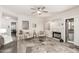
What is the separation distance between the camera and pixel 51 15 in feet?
16.9

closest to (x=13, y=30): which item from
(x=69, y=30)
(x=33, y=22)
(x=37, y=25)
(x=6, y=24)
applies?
(x=6, y=24)

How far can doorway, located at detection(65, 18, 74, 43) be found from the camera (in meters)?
4.74

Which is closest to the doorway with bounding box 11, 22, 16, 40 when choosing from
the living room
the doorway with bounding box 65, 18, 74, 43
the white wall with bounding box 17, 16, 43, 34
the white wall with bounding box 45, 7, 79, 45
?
the living room

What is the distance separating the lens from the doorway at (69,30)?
15.5 feet

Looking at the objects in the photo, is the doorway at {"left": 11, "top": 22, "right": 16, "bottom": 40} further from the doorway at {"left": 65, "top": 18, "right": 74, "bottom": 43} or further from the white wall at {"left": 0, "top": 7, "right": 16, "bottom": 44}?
the doorway at {"left": 65, "top": 18, "right": 74, "bottom": 43}

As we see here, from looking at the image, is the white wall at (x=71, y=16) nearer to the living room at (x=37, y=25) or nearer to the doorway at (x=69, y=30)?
the living room at (x=37, y=25)

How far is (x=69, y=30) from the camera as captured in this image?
5020 millimetres

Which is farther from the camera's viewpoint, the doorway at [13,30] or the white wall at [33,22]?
the white wall at [33,22]

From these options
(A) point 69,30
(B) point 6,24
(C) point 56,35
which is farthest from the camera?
(C) point 56,35

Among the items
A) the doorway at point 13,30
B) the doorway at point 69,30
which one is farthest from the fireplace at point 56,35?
the doorway at point 13,30

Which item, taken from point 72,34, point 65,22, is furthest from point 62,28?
point 72,34

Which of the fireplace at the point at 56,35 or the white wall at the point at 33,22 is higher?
the white wall at the point at 33,22

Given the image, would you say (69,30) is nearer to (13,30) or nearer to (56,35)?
(56,35)

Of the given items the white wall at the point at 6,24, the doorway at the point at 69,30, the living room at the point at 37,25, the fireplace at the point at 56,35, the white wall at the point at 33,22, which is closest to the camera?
the white wall at the point at 6,24
